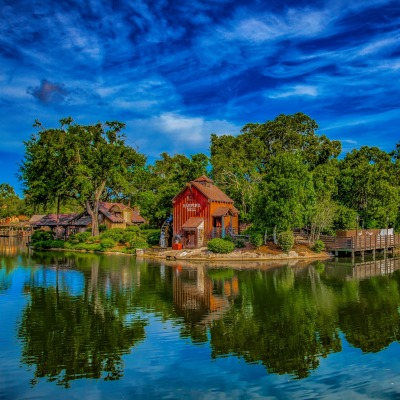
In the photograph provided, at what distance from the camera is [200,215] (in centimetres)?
5369

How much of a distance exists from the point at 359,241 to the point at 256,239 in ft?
40.3

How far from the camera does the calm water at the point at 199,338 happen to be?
1300cm

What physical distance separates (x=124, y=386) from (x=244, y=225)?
52022 millimetres

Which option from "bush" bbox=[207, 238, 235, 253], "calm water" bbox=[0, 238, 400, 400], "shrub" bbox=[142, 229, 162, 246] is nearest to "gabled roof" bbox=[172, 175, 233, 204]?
"shrub" bbox=[142, 229, 162, 246]

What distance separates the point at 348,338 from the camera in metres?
17.8

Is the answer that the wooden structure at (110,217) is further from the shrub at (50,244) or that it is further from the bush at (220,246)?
the bush at (220,246)

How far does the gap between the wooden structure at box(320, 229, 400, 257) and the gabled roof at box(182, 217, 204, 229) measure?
15.1 m

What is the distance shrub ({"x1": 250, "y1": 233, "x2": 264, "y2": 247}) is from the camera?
48000 mm

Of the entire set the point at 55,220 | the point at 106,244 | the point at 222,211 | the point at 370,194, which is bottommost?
the point at 106,244

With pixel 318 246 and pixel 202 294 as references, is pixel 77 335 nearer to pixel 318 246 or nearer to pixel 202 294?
pixel 202 294

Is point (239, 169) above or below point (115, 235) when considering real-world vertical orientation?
above

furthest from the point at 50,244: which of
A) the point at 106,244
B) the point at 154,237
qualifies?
the point at 154,237

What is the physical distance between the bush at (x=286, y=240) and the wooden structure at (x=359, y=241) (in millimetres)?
6097

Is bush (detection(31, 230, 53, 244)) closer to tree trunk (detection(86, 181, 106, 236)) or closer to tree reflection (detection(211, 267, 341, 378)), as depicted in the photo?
tree trunk (detection(86, 181, 106, 236))
